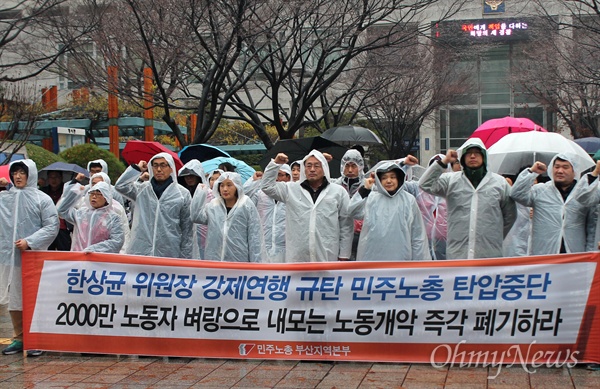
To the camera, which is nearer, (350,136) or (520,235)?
(520,235)

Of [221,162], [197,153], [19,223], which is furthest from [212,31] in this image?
[19,223]

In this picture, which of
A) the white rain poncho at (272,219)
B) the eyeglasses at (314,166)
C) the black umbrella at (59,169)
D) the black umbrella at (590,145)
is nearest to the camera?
the eyeglasses at (314,166)

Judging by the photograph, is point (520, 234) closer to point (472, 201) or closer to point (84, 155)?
point (472, 201)

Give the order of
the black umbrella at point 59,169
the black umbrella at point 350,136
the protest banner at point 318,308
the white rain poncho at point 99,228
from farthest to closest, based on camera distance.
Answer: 1. the black umbrella at point 350,136
2. the black umbrella at point 59,169
3. the white rain poncho at point 99,228
4. the protest banner at point 318,308

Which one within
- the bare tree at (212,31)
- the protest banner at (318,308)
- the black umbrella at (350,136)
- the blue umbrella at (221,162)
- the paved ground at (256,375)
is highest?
the bare tree at (212,31)

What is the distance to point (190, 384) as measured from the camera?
21.2 ft

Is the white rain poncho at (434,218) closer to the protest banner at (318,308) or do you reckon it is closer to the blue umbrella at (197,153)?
the protest banner at (318,308)

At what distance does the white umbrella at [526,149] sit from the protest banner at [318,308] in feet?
11.3

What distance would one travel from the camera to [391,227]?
748 centimetres

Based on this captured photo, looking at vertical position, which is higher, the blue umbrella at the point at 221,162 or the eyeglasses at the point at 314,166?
the eyeglasses at the point at 314,166

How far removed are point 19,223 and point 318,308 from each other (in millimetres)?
3144

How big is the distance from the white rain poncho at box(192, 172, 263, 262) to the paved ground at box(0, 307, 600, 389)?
108 centimetres

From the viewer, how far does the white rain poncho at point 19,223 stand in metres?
8.08

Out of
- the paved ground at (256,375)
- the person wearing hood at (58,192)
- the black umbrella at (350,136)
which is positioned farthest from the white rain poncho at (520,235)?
the black umbrella at (350,136)
